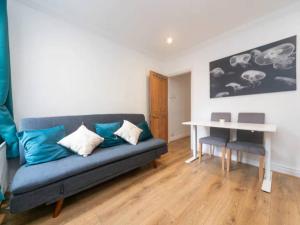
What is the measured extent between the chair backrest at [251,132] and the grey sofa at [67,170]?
142 cm

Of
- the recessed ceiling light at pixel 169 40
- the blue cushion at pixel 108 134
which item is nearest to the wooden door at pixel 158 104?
the recessed ceiling light at pixel 169 40

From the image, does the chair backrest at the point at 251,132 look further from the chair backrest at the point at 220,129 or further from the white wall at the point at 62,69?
the white wall at the point at 62,69

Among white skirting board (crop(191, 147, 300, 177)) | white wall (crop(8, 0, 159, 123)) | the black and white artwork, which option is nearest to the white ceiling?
white wall (crop(8, 0, 159, 123))

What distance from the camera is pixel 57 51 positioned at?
2.09 metres

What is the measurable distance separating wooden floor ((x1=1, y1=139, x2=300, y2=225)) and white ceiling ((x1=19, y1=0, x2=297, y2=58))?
2485mm

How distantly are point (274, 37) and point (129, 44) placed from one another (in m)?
2.60

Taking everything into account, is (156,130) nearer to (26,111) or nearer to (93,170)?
(93,170)

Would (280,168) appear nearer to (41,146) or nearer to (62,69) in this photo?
(41,146)

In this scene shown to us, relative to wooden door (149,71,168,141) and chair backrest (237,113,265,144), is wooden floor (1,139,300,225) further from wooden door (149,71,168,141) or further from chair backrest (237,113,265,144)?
wooden door (149,71,168,141)

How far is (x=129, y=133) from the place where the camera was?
2.28m

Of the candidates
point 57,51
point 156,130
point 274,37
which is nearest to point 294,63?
point 274,37

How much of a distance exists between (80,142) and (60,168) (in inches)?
16.5

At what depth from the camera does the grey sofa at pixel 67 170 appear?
1146 mm

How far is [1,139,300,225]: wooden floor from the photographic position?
1266 mm
